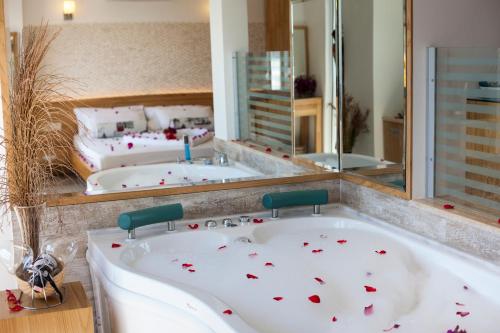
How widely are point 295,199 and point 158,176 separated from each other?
2.17 ft

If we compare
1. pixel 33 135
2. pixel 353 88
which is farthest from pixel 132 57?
pixel 353 88

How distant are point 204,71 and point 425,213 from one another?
4.02 ft

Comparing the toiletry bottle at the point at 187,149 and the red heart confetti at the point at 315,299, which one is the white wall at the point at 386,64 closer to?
the toiletry bottle at the point at 187,149

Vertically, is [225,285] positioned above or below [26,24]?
below

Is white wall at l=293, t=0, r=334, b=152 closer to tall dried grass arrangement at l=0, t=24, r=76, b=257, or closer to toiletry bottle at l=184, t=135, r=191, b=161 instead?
toiletry bottle at l=184, t=135, r=191, b=161

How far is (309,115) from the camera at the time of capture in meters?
3.81

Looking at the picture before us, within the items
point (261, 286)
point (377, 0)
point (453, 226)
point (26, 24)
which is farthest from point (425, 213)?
point (26, 24)

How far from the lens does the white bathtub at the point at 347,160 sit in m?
3.57

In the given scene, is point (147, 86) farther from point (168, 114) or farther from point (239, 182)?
point (239, 182)

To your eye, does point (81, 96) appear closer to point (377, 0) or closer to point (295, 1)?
point (295, 1)

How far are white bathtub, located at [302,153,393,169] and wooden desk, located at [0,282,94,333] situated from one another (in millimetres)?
1556

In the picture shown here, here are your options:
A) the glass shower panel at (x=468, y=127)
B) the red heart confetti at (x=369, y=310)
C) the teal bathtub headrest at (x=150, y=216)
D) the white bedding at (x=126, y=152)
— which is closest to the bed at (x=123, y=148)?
the white bedding at (x=126, y=152)

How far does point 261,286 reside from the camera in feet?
9.07

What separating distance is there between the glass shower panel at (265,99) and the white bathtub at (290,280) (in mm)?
510
